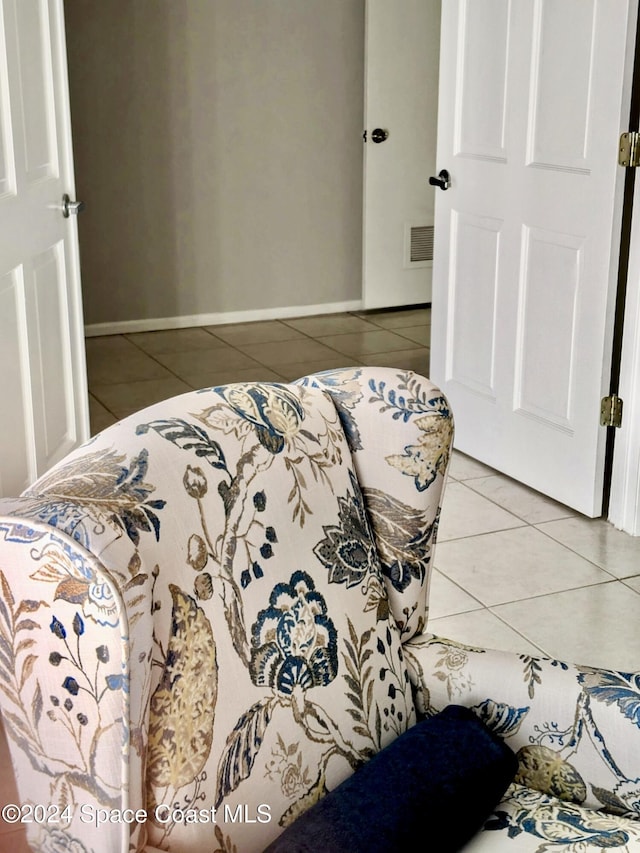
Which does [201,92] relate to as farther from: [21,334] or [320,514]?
[320,514]

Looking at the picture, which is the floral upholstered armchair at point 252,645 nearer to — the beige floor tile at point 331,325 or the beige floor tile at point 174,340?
the beige floor tile at point 174,340

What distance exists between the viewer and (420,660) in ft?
4.36

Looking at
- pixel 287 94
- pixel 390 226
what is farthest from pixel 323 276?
pixel 287 94

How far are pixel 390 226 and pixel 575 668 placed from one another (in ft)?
15.1

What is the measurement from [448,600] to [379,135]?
3464 millimetres

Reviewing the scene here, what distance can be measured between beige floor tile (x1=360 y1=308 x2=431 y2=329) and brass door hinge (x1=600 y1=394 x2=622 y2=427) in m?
2.60

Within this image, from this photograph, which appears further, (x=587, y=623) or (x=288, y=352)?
(x=288, y=352)

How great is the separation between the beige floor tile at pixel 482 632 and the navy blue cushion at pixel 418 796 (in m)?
1.19

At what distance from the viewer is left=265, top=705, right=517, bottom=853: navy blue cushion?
993 mm

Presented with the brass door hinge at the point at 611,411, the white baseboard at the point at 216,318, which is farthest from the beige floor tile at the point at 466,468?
the white baseboard at the point at 216,318

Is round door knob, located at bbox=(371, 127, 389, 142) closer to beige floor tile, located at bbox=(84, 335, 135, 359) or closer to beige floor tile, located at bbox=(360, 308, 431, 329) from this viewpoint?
beige floor tile, located at bbox=(360, 308, 431, 329)

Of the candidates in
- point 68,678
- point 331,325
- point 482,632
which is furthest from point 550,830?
point 331,325

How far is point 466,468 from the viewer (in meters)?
3.50

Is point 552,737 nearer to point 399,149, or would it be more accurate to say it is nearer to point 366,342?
point 366,342
